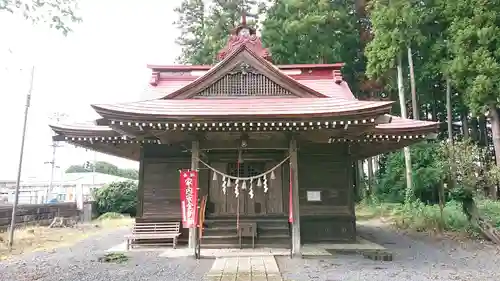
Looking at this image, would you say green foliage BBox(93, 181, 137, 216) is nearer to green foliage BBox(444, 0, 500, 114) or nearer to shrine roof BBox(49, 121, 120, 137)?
shrine roof BBox(49, 121, 120, 137)

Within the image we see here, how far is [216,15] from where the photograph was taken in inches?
1124

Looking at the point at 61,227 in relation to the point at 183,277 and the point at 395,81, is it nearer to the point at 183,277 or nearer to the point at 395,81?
the point at 183,277

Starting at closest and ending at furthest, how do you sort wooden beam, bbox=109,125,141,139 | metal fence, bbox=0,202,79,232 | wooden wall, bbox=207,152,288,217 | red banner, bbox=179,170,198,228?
1. wooden beam, bbox=109,125,141,139
2. red banner, bbox=179,170,198,228
3. wooden wall, bbox=207,152,288,217
4. metal fence, bbox=0,202,79,232

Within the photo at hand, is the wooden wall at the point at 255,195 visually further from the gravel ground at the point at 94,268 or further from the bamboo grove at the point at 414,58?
the bamboo grove at the point at 414,58

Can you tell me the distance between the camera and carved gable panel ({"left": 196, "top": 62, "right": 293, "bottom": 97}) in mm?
10719

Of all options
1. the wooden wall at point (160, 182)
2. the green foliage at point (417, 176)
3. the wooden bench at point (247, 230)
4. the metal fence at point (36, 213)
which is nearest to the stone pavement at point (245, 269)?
the wooden bench at point (247, 230)

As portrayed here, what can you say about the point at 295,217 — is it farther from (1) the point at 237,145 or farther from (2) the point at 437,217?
(2) the point at 437,217

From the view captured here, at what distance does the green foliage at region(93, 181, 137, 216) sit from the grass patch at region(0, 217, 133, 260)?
4766 millimetres

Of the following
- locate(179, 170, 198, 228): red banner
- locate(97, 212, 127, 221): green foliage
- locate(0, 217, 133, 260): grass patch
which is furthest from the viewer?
locate(97, 212, 127, 221): green foliage

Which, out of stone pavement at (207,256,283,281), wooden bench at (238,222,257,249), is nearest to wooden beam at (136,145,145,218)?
wooden bench at (238,222,257,249)

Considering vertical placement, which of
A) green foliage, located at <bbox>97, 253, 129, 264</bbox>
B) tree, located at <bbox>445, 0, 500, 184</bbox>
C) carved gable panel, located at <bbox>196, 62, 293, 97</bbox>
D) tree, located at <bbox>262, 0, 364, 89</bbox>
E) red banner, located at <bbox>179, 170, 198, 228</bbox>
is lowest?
green foliage, located at <bbox>97, 253, 129, 264</bbox>

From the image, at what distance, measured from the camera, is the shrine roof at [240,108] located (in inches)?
328

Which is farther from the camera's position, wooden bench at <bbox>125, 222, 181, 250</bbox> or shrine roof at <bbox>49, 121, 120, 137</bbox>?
shrine roof at <bbox>49, 121, 120, 137</bbox>

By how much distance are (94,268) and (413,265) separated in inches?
280
